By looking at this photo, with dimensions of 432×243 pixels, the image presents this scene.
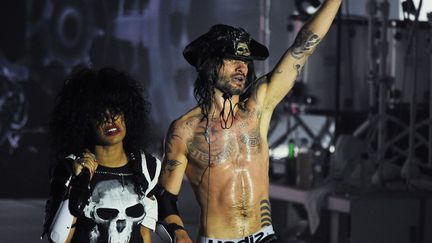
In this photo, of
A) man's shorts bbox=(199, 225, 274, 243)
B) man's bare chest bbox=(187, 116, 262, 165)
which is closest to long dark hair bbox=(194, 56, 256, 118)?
man's bare chest bbox=(187, 116, 262, 165)

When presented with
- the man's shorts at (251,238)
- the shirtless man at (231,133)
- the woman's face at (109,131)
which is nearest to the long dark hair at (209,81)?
the shirtless man at (231,133)

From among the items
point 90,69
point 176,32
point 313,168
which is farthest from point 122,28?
point 90,69

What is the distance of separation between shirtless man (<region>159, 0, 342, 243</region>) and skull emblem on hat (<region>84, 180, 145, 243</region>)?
0.59 metres

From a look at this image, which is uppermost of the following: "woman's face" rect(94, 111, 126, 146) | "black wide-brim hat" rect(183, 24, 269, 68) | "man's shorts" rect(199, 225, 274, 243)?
"black wide-brim hat" rect(183, 24, 269, 68)

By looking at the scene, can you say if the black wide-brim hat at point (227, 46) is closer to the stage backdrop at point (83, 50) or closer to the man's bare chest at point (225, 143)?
the man's bare chest at point (225, 143)

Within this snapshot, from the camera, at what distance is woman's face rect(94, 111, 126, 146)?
4816 millimetres

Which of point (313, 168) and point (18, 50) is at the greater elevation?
point (18, 50)

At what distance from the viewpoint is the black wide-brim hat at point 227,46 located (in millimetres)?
5387

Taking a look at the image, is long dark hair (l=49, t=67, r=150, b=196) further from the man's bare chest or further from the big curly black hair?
the man's bare chest

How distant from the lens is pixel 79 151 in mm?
4852

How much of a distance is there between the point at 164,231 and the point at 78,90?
778mm

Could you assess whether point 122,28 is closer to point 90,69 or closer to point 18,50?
point 18,50

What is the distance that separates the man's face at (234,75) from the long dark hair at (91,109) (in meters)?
0.55

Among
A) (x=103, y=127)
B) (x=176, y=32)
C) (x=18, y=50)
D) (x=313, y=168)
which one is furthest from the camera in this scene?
(x=176, y=32)
